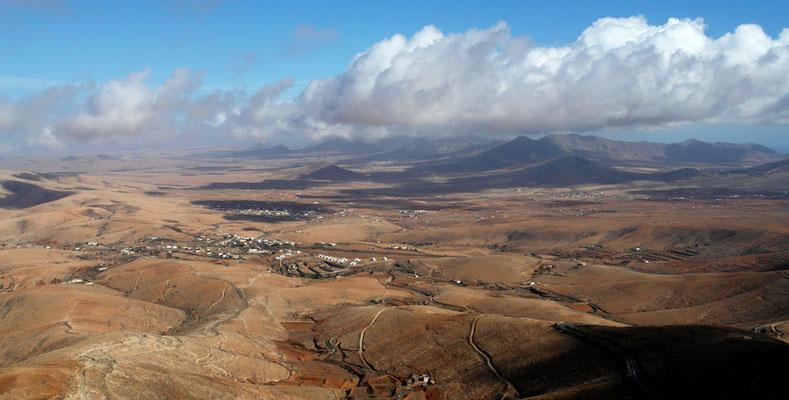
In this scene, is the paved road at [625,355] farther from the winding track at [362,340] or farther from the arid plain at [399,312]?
the winding track at [362,340]

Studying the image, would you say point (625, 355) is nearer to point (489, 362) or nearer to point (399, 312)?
point (489, 362)

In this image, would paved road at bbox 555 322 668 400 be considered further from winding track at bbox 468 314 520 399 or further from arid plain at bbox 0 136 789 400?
winding track at bbox 468 314 520 399

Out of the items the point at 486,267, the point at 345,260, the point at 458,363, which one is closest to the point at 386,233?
the point at 345,260

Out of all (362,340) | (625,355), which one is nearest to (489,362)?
(625,355)

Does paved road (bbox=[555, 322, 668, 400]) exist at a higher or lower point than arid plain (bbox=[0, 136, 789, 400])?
higher

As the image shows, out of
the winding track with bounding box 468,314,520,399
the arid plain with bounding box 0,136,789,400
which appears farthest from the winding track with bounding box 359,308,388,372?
the winding track with bounding box 468,314,520,399
